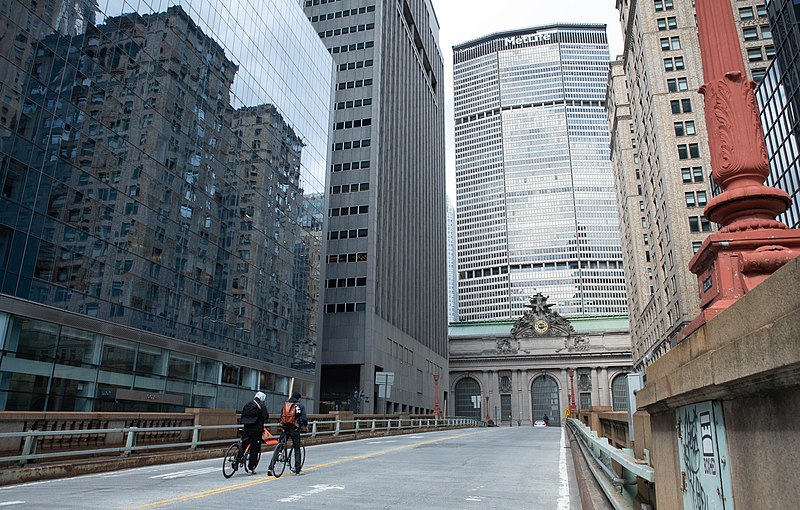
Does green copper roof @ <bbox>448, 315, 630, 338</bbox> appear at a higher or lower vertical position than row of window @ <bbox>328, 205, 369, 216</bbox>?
lower

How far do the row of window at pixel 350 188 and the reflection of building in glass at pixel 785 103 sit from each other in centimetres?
4354

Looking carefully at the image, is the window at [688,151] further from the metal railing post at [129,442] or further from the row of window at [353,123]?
the metal railing post at [129,442]

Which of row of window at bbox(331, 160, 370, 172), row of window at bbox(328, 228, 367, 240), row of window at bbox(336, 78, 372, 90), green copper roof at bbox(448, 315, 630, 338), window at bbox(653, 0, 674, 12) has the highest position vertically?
window at bbox(653, 0, 674, 12)

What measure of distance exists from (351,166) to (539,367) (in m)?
60.2

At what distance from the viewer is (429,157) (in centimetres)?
10762

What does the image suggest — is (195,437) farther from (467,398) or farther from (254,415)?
(467,398)

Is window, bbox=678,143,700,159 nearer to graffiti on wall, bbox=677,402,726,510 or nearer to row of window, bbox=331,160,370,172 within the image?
row of window, bbox=331,160,370,172

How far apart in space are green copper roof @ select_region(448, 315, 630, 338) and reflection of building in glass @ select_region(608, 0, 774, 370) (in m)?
32.7

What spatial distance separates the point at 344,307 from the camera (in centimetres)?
6906

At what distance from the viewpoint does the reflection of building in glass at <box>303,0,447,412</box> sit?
69.2 metres

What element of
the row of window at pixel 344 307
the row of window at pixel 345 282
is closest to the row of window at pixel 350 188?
the row of window at pixel 345 282

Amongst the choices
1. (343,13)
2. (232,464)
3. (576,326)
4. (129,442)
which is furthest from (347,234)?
(576,326)

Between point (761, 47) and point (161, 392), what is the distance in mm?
62282

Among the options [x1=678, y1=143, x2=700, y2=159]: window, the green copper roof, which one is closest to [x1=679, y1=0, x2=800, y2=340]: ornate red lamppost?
[x1=678, y1=143, x2=700, y2=159]: window
